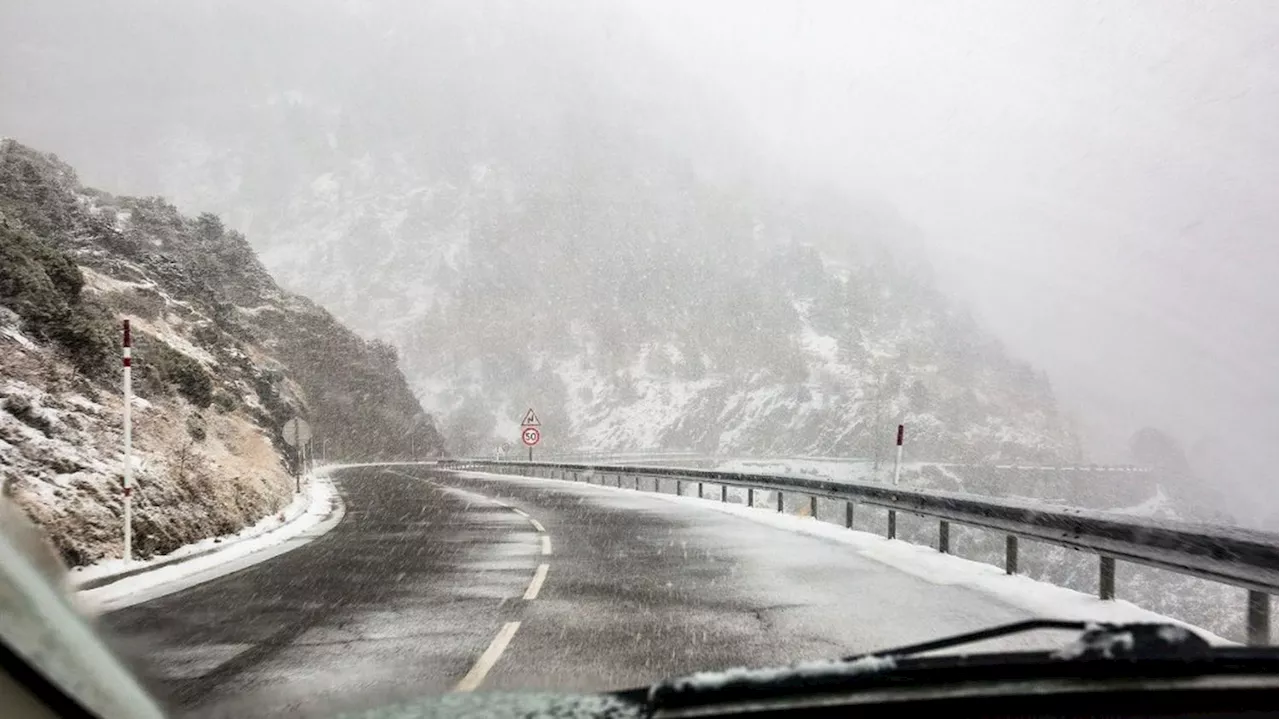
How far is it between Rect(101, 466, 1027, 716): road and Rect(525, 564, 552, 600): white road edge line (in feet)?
0.13

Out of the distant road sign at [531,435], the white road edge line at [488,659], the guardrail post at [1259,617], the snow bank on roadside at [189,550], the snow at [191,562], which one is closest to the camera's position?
the white road edge line at [488,659]

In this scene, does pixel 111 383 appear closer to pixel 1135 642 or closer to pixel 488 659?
pixel 488 659

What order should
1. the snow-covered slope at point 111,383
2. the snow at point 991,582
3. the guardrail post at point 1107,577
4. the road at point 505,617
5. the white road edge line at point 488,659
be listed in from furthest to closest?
the snow-covered slope at point 111,383 → the guardrail post at point 1107,577 → the snow at point 991,582 → the road at point 505,617 → the white road edge line at point 488,659

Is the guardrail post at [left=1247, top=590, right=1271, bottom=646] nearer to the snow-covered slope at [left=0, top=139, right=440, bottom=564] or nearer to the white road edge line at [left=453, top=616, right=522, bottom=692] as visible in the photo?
the white road edge line at [left=453, top=616, right=522, bottom=692]

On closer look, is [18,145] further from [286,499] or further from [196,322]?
[286,499]

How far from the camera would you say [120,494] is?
10.2 metres

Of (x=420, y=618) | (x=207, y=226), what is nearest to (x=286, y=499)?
(x=420, y=618)

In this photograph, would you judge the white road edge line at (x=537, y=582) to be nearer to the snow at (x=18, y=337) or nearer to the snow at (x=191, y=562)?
the snow at (x=191, y=562)

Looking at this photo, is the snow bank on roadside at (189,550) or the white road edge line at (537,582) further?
the snow bank on roadside at (189,550)

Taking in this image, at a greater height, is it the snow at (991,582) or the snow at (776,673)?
the snow at (776,673)

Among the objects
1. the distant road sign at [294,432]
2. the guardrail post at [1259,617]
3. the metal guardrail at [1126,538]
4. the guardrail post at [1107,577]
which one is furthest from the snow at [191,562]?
the distant road sign at [294,432]

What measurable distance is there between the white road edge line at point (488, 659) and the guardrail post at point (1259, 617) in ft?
16.9

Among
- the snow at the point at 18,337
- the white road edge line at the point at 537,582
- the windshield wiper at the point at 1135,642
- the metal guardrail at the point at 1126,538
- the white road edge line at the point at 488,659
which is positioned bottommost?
the white road edge line at the point at 537,582

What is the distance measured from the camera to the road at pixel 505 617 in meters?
4.79
